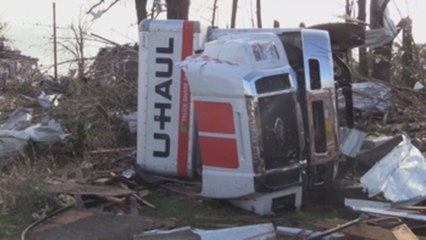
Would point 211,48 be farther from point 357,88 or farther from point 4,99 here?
point 4,99

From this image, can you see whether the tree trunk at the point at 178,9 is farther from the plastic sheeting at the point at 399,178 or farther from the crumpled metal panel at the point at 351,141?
the plastic sheeting at the point at 399,178

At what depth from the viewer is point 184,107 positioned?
784 cm

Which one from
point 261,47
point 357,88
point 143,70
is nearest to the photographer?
point 261,47

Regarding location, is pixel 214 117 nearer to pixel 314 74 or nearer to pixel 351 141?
pixel 314 74

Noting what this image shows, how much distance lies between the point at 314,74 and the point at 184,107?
1590mm

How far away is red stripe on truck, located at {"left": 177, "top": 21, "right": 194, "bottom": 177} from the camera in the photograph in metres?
7.82

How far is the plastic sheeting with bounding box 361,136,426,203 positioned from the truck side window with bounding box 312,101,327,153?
1.75 ft

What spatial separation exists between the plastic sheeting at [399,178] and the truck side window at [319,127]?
21.0 inches

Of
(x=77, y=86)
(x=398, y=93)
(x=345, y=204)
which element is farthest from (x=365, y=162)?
(x=77, y=86)

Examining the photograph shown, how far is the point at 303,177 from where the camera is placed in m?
6.80

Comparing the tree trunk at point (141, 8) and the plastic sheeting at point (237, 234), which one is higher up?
the tree trunk at point (141, 8)

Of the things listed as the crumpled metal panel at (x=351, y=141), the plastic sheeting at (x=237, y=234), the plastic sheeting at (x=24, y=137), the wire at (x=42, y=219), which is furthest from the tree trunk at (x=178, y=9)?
the plastic sheeting at (x=237, y=234)

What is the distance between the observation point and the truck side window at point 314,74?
6.89 m

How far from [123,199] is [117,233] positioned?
120 cm
